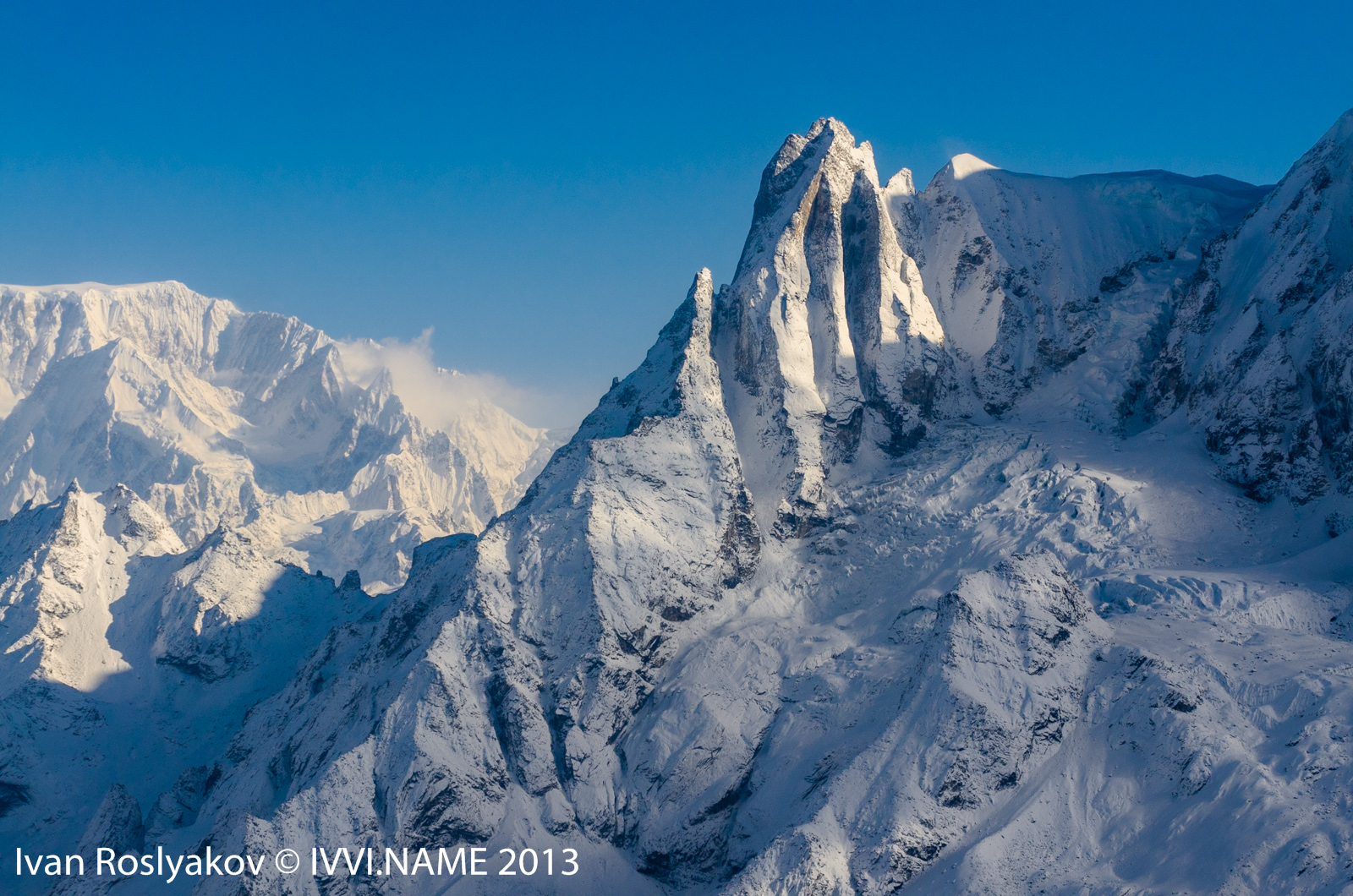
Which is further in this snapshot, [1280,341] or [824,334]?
[824,334]

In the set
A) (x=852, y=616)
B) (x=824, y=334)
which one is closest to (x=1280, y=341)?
(x=824, y=334)

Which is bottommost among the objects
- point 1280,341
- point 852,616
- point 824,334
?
point 852,616

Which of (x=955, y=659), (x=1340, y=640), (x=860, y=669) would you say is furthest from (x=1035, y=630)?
(x=1340, y=640)

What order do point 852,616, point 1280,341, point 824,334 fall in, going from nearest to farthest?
point 852,616 < point 1280,341 < point 824,334

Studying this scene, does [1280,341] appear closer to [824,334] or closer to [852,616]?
[824,334]

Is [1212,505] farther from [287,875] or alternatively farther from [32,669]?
[32,669]

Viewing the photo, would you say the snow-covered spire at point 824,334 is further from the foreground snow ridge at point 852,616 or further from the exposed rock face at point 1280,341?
the exposed rock face at point 1280,341

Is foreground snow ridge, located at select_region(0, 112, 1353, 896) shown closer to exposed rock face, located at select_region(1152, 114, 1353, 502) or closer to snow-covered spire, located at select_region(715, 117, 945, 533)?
exposed rock face, located at select_region(1152, 114, 1353, 502)

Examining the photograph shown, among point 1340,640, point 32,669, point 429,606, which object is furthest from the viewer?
point 32,669
